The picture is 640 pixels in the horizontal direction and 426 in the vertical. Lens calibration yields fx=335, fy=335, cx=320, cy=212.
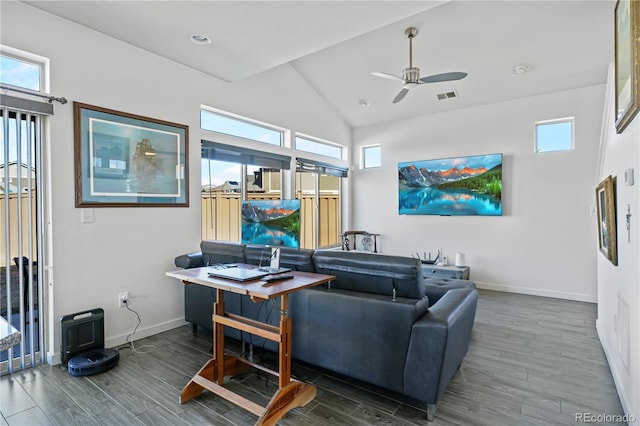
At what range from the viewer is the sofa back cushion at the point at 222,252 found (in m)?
3.01

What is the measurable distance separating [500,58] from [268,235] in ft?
12.6

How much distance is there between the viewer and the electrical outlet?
3195mm

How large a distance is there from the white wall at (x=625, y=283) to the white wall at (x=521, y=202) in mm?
1977

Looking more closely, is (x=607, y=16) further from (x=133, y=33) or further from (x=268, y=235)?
(x=133, y=33)

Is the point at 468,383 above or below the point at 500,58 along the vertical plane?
below

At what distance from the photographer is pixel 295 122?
5359mm

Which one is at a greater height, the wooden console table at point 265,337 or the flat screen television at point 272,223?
the flat screen television at point 272,223

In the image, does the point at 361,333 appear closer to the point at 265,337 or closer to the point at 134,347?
the point at 265,337

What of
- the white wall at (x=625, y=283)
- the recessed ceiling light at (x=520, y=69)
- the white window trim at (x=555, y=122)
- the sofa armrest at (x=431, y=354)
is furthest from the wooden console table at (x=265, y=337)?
the white window trim at (x=555, y=122)

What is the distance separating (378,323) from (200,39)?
118 inches

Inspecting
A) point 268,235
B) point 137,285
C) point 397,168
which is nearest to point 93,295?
point 137,285

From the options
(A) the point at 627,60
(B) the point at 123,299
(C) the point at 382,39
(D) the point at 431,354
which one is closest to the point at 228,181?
(B) the point at 123,299

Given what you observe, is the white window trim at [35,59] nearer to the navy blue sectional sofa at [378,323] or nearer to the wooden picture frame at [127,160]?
the wooden picture frame at [127,160]

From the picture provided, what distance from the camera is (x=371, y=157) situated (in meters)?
6.71
